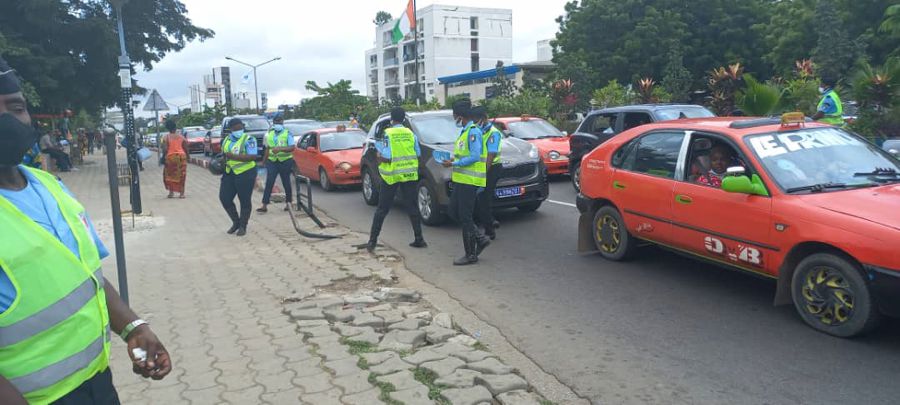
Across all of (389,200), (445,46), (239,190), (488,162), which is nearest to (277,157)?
(239,190)

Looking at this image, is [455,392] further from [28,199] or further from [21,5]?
[21,5]

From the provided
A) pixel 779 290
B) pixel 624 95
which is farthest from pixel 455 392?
pixel 624 95

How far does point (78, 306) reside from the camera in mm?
2113

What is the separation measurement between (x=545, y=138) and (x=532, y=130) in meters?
0.47

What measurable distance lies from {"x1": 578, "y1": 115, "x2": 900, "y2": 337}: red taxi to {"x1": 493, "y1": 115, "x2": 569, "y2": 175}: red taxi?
665 centimetres

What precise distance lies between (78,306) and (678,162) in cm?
541

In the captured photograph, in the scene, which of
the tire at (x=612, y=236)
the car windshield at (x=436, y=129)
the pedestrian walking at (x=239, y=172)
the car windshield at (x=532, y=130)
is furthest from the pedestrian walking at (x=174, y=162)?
the tire at (x=612, y=236)

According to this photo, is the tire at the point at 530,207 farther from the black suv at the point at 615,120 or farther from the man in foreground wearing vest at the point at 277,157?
the man in foreground wearing vest at the point at 277,157

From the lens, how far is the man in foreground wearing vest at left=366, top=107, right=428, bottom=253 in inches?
330

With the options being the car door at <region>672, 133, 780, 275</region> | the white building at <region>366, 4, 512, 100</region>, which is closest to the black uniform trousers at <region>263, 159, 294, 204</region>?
the car door at <region>672, 133, 780, 275</region>

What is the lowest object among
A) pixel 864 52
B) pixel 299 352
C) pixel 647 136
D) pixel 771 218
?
pixel 299 352

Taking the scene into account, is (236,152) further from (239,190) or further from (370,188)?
(370,188)

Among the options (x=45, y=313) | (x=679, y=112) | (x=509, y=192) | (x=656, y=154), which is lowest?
(x=509, y=192)

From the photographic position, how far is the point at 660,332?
16.9 feet
